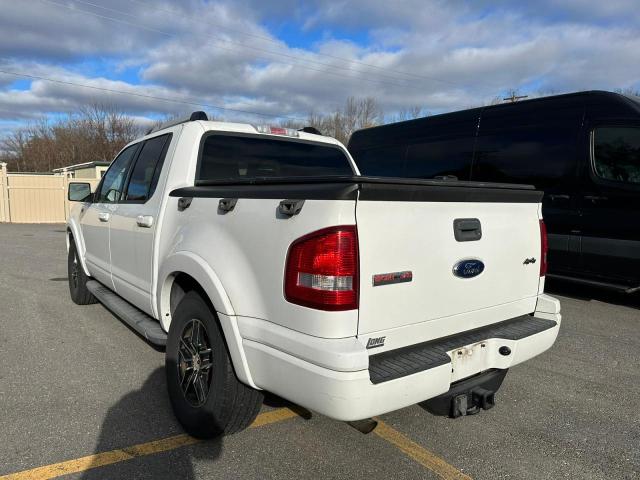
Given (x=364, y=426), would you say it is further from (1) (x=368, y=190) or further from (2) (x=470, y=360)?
(1) (x=368, y=190)

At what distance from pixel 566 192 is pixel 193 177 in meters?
Answer: 5.12

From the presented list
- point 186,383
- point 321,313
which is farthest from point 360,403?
point 186,383

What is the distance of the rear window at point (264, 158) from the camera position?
12.0 ft

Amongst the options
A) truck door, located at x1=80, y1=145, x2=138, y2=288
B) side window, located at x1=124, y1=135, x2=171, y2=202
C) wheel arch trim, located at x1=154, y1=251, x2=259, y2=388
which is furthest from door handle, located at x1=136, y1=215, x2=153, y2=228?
truck door, located at x1=80, y1=145, x2=138, y2=288

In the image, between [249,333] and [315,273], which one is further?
[249,333]

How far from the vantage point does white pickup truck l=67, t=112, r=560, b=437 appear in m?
2.15

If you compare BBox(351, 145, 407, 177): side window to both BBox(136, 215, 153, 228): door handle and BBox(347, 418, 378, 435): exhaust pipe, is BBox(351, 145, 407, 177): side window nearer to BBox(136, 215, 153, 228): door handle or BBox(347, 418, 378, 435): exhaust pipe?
BBox(136, 215, 153, 228): door handle

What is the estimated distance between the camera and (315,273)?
217 cm

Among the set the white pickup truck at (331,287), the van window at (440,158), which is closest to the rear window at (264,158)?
the white pickup truck at (331,287)

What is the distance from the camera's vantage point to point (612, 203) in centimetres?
593

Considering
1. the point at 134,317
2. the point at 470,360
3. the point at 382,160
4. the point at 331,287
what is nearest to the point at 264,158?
the point at 134,317

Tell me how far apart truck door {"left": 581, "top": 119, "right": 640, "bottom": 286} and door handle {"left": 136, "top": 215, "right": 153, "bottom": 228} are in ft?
17.7

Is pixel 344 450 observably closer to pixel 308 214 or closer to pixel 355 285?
pixel 355 285

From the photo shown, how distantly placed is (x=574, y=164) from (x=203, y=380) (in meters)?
5.62
